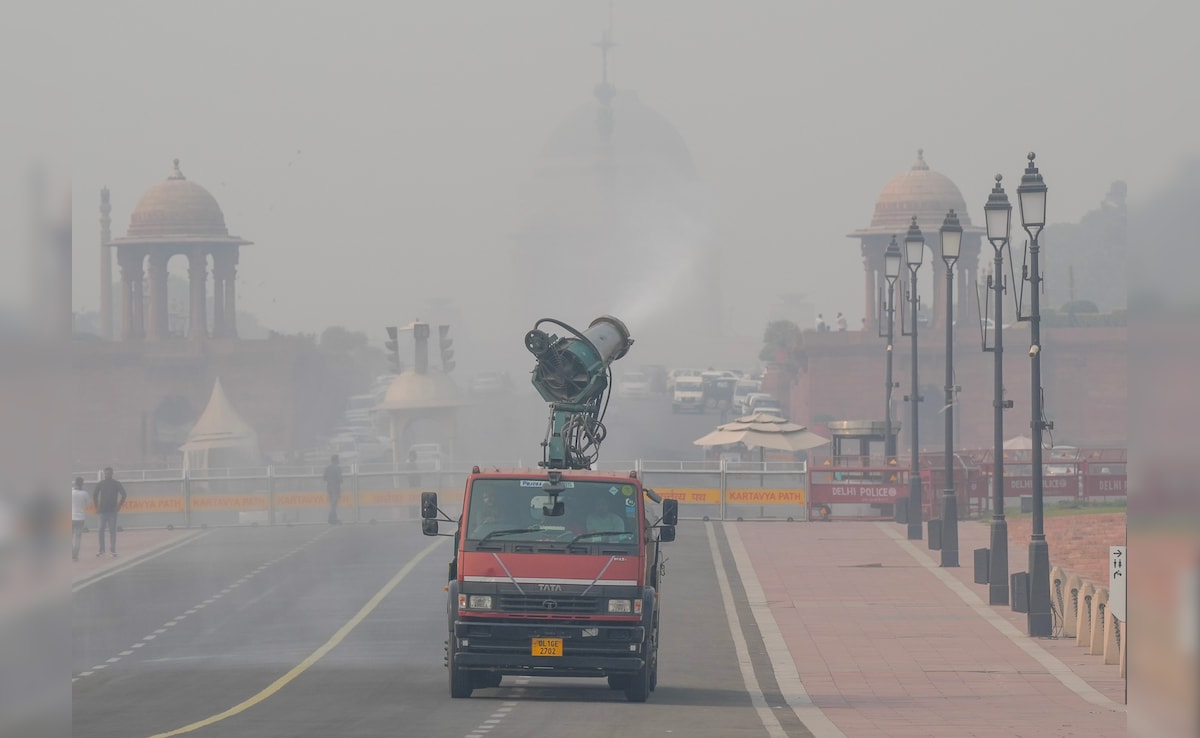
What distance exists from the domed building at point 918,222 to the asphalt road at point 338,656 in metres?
90.4

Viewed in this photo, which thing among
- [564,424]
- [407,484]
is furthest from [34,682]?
[407,484]

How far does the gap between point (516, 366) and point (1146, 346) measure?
132 meters

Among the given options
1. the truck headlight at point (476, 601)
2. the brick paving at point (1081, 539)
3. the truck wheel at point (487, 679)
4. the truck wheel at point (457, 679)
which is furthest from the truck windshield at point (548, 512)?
the brick paving at point (1081, 539)

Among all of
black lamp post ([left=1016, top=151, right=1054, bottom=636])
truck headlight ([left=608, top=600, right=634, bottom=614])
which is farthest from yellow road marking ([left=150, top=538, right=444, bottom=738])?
black lamp post ([left=1016, top=151, right=1054, bottom=636])

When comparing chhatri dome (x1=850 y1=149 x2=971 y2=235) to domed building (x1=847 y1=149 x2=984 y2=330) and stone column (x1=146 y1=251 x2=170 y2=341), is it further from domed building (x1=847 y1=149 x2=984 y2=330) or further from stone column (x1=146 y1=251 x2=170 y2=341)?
stone column (x1=146 y1=251 x2=170 y2=341)

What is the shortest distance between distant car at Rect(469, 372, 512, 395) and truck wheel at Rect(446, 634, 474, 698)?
4288 inches

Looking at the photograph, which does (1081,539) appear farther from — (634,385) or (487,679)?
(634,385)

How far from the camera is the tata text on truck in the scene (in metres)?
16.6

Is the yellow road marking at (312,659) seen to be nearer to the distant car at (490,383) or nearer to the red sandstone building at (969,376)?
the red sandstone building at (969,376)

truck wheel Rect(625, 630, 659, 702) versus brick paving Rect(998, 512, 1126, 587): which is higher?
truck wheel Rect(625, 630, 659, 702)

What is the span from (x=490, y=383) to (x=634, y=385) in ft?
83.0

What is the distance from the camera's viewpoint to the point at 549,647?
1656 cm

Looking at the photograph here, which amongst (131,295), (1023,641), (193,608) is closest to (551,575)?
(1023,641)

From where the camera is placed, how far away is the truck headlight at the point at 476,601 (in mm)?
16641
